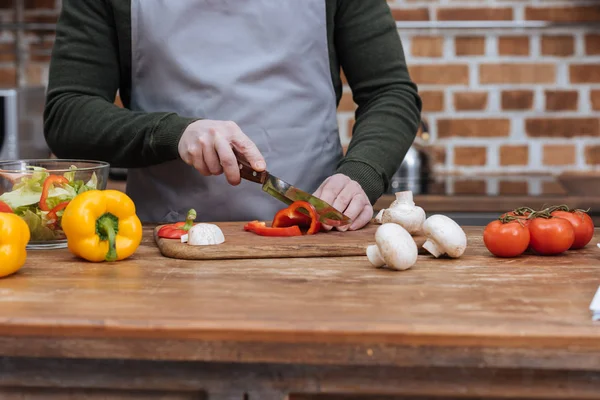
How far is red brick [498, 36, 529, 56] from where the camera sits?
2.69 meters

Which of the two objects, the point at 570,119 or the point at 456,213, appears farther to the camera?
the point at 570,119

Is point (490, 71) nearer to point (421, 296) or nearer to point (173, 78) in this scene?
point (173, 78)

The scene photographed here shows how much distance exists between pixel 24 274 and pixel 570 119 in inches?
80.3

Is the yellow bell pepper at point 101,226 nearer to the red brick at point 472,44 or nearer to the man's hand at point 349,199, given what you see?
the man's hand at point 349,199

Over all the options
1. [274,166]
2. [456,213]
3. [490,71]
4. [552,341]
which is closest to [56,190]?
[274,166]

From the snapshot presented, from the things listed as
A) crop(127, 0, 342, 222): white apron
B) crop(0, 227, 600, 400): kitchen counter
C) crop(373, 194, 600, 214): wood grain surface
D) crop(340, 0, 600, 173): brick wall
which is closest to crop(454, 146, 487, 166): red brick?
crop(340, 0, 600, 173): brick wall

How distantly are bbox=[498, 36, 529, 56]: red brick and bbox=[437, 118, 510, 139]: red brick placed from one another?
0.72 ft

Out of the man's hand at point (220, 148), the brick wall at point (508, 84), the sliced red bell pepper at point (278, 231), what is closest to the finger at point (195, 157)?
the man's hand at point (220, 148)

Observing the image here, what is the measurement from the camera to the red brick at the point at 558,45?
269cm

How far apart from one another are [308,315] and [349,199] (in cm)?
59

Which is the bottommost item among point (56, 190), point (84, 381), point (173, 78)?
point (84, 381)

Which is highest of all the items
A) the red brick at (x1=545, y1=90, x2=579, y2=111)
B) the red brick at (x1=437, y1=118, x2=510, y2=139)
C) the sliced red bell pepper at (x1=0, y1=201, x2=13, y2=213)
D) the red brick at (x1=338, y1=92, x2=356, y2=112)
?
the red brick at (x1=545, y1=90, x2=579, y2=111)

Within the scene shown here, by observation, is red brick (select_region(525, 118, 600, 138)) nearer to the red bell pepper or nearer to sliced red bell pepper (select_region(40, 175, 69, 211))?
the red bell pepper

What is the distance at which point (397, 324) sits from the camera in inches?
33.4
